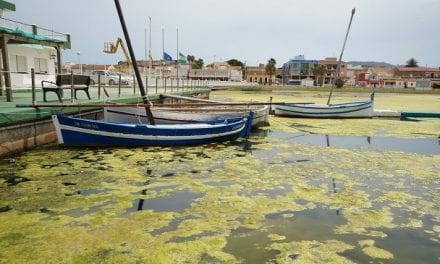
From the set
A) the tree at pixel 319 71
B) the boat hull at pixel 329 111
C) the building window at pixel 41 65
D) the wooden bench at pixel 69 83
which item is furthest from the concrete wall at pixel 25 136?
the tree at pixel 319 71

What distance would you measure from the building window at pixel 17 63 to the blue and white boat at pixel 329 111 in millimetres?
14351

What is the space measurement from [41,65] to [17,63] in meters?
1.97

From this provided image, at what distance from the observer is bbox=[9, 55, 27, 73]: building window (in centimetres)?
1795

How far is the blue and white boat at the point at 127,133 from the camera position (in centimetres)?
966

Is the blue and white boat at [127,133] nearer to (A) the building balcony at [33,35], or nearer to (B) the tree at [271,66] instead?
(A) the building balcony at [33,35]

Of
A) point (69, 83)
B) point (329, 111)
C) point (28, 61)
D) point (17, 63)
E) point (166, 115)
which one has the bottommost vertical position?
point (329, 111)

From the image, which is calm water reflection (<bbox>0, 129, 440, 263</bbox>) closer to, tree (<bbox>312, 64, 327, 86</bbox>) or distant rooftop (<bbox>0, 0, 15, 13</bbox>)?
distant rooftop (<bbox>0, 0, 15, 13</bbox>)

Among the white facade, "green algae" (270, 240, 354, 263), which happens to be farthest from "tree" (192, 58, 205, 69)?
"green algae" (270, 240, 354, 263)

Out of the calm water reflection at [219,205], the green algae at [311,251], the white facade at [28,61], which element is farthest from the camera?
the white facade at [28,61]

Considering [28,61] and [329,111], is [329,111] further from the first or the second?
[28,61]

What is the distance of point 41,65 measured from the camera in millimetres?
20359

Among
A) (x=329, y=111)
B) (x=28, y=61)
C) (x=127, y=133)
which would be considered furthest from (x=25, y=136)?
(x=329, y=111)

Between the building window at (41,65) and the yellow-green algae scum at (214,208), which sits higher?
the building window at (41,65)

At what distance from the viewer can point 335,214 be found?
5664mm
